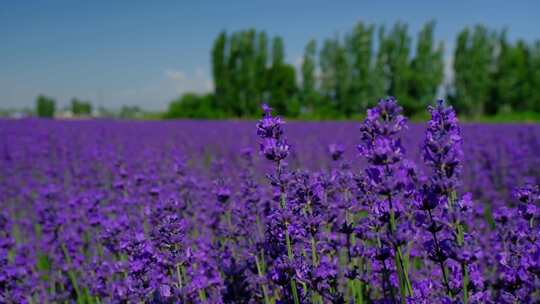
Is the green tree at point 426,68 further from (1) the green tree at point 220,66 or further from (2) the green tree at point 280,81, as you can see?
(1) the green tree at point 220,66

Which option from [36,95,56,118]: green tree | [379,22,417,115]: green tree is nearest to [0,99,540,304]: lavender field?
[379,22,417,115]: green tree

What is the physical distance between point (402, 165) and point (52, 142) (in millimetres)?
9167

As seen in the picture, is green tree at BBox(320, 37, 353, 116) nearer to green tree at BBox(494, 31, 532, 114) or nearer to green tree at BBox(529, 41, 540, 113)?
green tree at BBox(494, 31, 532, 114)

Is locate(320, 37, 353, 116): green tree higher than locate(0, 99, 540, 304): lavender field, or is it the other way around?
locate(320, 37, 353, 116): green tree

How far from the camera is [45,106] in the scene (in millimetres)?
43219

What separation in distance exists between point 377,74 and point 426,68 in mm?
2880

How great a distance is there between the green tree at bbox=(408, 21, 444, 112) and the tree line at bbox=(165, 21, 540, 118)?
6 cm

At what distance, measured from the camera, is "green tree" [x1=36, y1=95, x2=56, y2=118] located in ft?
138

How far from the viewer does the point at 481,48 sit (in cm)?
2966

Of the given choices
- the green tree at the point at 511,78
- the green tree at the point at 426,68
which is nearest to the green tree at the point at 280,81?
the green tree at the point at 426,68

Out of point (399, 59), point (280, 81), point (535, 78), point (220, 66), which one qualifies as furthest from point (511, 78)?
point (220, 66)

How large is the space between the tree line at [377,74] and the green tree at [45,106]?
53.8ft

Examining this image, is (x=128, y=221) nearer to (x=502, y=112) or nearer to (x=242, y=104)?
(x=242, y=104)

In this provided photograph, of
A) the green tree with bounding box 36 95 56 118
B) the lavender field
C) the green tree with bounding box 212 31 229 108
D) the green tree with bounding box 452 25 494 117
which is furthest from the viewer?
the green tree with bounding box 36 95 56 118
